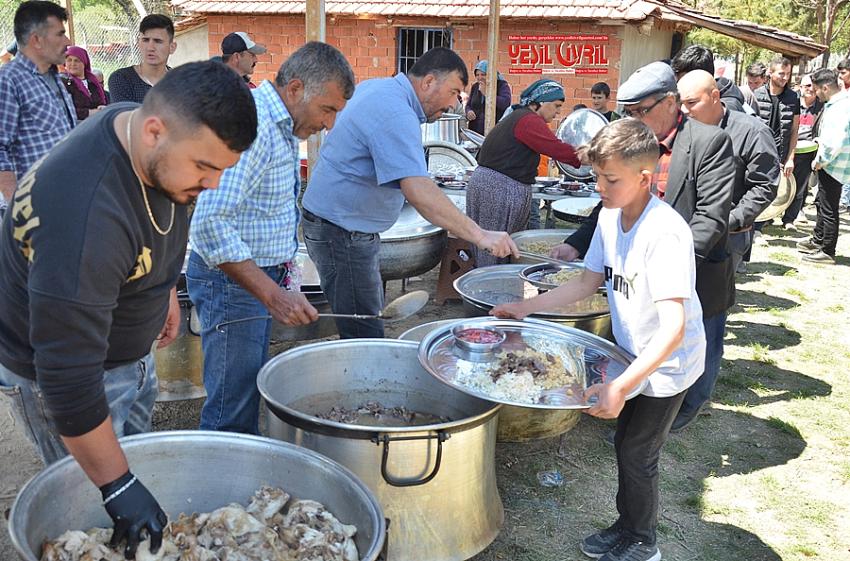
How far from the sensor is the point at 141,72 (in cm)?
565

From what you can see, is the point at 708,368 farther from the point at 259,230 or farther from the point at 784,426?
the point at 259,230

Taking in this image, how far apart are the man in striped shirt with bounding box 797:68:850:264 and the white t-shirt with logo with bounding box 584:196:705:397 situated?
19.7 feet

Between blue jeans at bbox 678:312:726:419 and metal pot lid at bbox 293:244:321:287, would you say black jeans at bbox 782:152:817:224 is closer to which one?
blue jeans at bbox 678:312:726:419

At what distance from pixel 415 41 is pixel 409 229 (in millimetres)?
11301

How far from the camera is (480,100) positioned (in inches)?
454

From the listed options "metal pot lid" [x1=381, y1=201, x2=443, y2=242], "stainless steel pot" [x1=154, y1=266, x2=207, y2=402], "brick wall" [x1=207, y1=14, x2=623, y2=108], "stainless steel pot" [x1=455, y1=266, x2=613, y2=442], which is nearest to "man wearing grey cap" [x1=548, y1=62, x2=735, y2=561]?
"stainless steel pot" [x1=455, y1=266, x2=613, y2=442]

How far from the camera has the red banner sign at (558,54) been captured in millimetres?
14250

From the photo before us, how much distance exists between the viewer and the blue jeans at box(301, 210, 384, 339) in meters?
3.48

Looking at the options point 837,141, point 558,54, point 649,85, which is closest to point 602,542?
point 649,85

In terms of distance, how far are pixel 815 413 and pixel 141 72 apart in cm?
535

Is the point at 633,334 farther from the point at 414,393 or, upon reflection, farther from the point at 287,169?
the point at 287,169

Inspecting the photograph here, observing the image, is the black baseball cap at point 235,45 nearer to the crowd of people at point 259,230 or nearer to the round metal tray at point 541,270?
the crowd of people at point 259,230

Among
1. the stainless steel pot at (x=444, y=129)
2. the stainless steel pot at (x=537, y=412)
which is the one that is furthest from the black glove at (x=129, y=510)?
the stainless steel pot at (x=444, y=129)

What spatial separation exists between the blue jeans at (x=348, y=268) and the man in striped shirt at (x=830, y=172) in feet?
20.1
